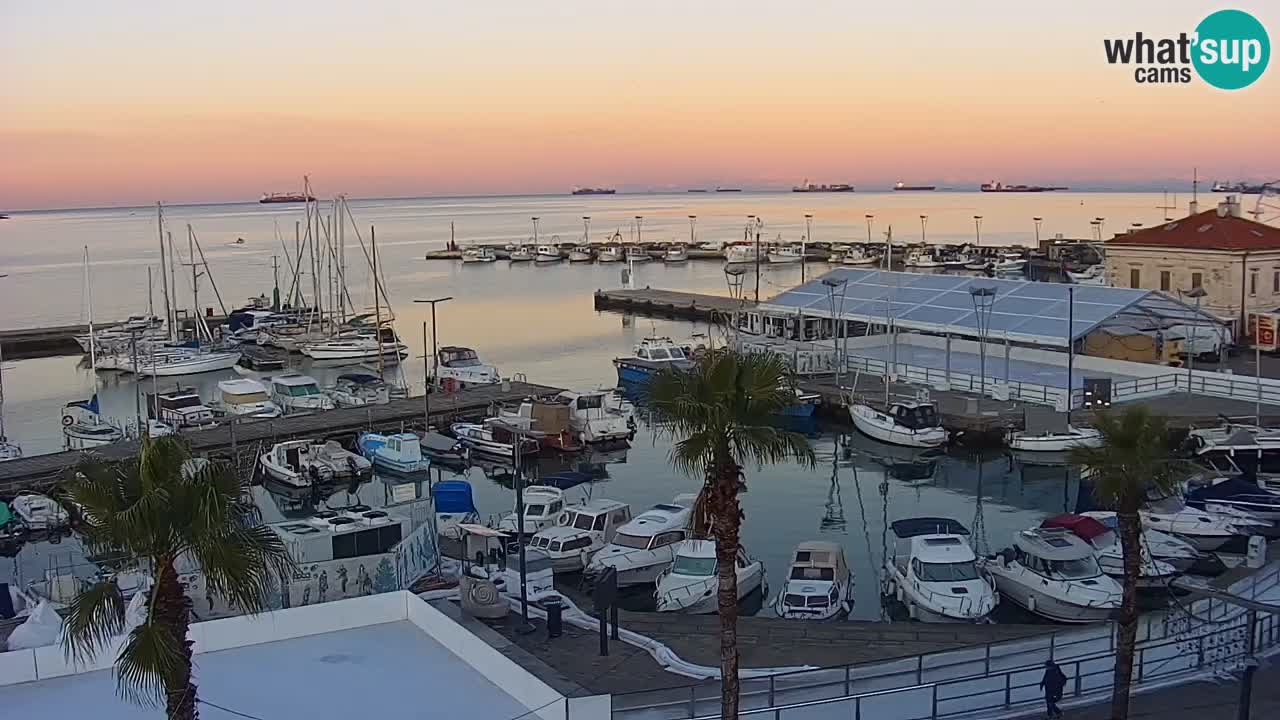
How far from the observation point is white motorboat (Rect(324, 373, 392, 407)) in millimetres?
46531

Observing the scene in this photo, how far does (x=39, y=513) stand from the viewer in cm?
3200

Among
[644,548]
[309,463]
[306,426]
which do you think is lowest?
[309,463]

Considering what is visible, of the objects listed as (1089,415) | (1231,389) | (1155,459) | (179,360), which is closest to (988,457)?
(1089,415)

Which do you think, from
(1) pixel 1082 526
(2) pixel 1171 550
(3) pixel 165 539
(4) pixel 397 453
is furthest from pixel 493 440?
(3) pixel 165 539

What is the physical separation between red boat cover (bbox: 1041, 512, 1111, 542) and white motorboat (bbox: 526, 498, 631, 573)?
9382 millimetres

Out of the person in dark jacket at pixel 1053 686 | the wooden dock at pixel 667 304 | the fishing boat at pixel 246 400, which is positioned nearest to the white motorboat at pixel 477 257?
the wooden dock at pixel 667 304

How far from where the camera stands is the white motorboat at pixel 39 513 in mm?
31859

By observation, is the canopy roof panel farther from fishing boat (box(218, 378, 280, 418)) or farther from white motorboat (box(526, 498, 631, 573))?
fishing boat (box(218, 378, 280, 418))

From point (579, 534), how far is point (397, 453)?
13.3 m

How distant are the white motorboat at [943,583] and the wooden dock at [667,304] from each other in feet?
163

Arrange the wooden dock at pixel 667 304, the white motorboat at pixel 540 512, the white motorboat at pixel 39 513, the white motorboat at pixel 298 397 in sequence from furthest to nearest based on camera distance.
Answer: the wooden dock at pixel 667 304 → the white motorboat at pixel 298 397 → the white motorboat at pixel 39 513 → the white motorboat at pixel 540 512

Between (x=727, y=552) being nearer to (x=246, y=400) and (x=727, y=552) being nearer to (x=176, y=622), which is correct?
(x=176, y=622)

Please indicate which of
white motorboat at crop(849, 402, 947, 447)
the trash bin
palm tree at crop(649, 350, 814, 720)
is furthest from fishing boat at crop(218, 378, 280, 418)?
palm tree at crop(649, 350, 814, 720)

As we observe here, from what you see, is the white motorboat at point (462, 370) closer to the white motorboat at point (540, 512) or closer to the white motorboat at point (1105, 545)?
the white motorboat at point (540, 512)
